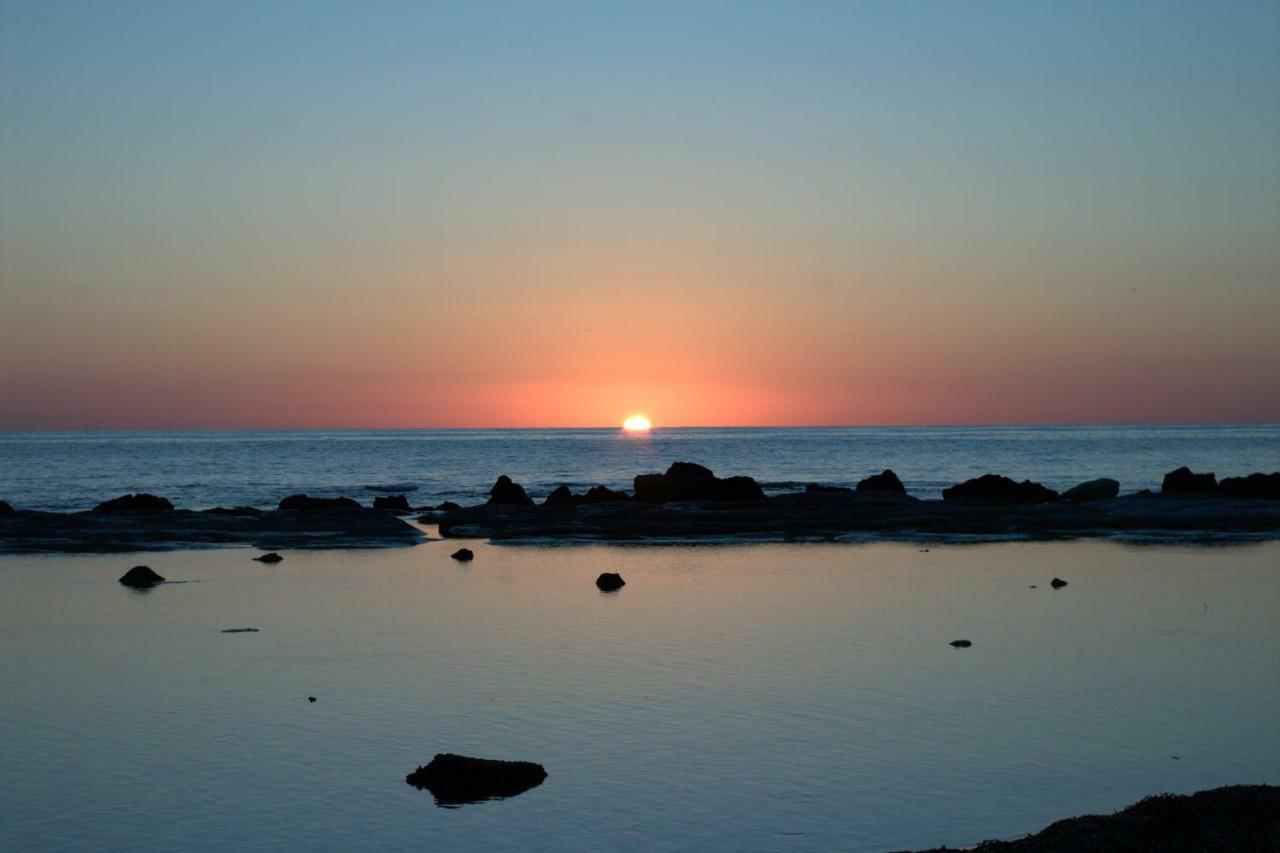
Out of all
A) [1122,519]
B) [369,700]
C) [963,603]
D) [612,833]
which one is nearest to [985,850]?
[612,833]

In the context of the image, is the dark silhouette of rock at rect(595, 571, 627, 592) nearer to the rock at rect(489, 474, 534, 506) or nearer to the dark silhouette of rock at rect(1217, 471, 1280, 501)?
the rock at rect(489, 474, 534, 506)

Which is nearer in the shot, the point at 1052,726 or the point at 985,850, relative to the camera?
the point at 985,850

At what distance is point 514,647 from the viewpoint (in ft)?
75.2

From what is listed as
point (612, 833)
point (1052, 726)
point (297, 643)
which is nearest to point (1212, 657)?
point (1052, 726)

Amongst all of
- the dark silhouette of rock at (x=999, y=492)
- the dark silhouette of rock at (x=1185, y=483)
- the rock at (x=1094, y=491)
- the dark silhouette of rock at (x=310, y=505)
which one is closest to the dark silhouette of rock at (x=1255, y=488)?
the dark silhouette of rock at (x=1185, y=483)

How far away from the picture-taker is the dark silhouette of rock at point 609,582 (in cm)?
3209

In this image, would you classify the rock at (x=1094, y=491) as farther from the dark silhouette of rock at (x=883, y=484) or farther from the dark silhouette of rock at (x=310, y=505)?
the dark silhouette of rock at (x=310, y=505)

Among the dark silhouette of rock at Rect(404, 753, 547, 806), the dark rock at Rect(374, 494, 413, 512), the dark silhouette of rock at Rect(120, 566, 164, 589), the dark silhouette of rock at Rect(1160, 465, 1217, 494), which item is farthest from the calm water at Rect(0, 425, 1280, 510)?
the dark silhouette of rock at Rect(404, 753, 547, 806)

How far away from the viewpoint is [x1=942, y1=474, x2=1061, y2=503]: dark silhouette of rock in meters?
65.4

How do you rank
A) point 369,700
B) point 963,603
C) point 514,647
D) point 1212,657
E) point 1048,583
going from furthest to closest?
point 1048,583 < point 963,603 < point 514,647 < point 1212,657 < point 369,700

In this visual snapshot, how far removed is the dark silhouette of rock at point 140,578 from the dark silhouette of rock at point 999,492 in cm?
4293

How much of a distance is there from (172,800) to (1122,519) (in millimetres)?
45483

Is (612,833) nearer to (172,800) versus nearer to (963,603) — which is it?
(172,800)

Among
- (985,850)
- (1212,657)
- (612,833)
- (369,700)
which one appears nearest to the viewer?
(985,850)
